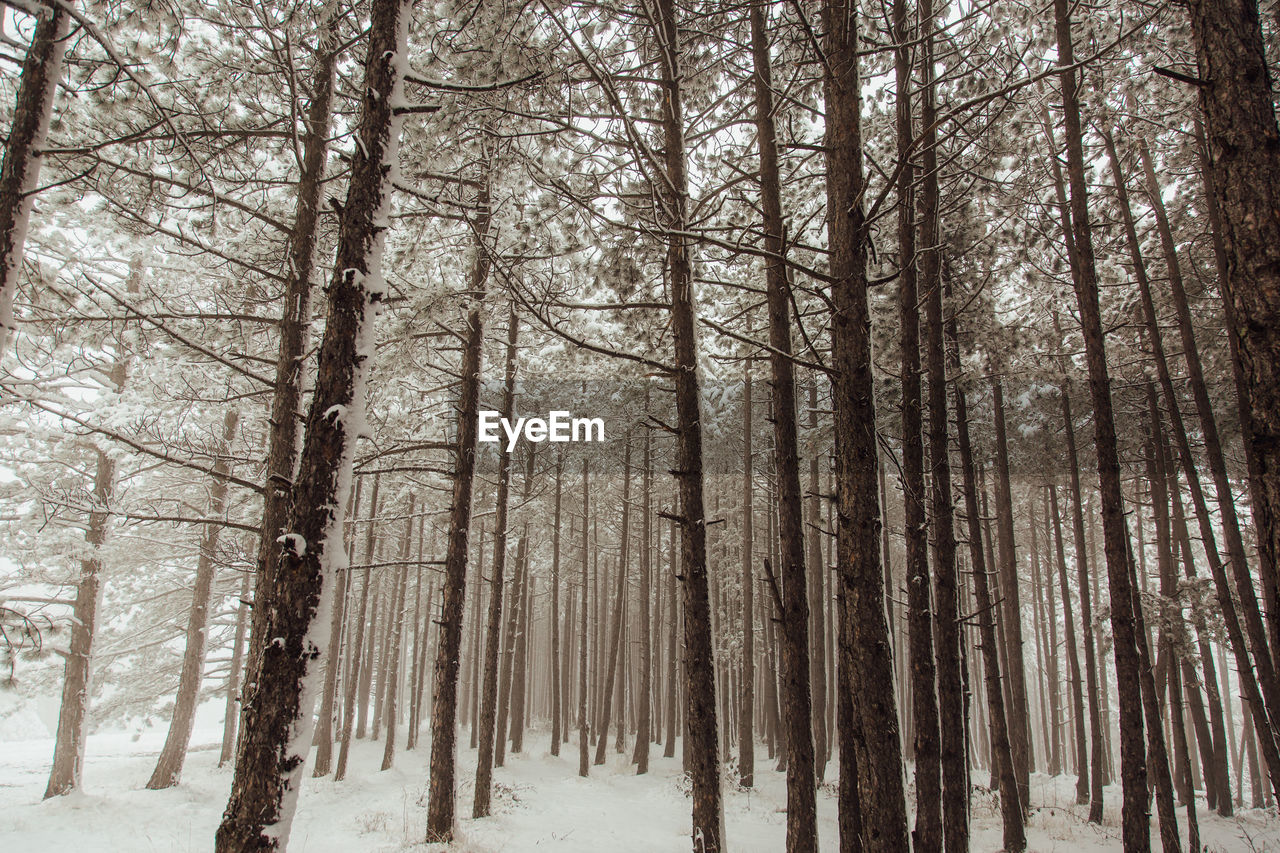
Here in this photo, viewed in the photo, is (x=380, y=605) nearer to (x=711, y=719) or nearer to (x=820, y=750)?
(x=820, y=750)

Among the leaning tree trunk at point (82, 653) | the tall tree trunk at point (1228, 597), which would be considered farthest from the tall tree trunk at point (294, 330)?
the tall tree trunk at point (1228, 597)

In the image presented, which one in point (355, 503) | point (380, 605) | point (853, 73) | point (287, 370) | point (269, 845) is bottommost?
point (380, 605)

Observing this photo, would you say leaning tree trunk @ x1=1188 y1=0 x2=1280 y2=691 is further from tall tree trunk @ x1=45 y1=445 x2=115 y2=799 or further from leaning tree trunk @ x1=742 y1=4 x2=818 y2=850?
tall tree trunk @ x1=45 y1=445 x2=115 y2=799

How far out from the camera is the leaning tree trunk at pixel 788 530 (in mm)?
6590

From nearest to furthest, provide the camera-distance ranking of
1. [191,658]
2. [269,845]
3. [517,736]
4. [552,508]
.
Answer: [269,845], [191,658], [517,736], [552,508]

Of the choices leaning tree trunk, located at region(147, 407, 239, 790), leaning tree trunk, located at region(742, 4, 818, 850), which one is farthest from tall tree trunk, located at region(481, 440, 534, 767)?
leaning tree trunk, located at region(742, 4, 818, 850)

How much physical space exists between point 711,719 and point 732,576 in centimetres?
1603

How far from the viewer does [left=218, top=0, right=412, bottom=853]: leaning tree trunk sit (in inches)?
150

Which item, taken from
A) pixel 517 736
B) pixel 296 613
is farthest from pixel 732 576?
pixel 296 613

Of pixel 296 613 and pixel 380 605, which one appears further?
pixel 380 605

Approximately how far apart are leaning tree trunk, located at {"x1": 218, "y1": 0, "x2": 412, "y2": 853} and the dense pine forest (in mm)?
26

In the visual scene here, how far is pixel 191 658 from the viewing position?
13.3 meters

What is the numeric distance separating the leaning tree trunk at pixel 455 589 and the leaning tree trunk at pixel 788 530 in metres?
3.75

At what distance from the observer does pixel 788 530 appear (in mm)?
7363
